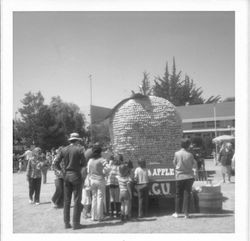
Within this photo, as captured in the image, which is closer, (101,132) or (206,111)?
(206,111)

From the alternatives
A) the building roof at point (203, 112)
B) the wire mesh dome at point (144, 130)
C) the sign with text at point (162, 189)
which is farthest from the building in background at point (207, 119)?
the sign with text at point (162, 189)

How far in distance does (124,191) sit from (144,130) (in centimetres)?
262

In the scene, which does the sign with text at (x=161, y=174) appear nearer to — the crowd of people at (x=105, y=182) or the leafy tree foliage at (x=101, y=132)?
the crowd of people at (x=105, y=182)

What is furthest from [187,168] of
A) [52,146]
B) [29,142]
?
[52,146]

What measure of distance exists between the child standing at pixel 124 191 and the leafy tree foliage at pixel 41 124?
6256 millimetres

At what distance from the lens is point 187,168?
22.9ft

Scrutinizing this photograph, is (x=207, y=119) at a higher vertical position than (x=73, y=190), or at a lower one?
higher

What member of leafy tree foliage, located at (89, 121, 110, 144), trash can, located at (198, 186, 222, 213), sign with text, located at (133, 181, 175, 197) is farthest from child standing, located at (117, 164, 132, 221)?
leafy tree foliage, located at (89, 121, 110, 144)

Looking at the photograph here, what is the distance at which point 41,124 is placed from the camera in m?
22.2

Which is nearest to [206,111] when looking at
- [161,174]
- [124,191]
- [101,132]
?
[101,132]

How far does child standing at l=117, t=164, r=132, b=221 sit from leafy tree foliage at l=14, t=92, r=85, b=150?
20.5ft

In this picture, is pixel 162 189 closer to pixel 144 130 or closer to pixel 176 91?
pixel 144 130

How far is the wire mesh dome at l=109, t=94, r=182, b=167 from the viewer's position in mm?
9320

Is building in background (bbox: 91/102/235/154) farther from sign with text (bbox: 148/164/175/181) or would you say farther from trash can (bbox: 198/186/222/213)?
trash can (bbox: 198/186/222/213)
